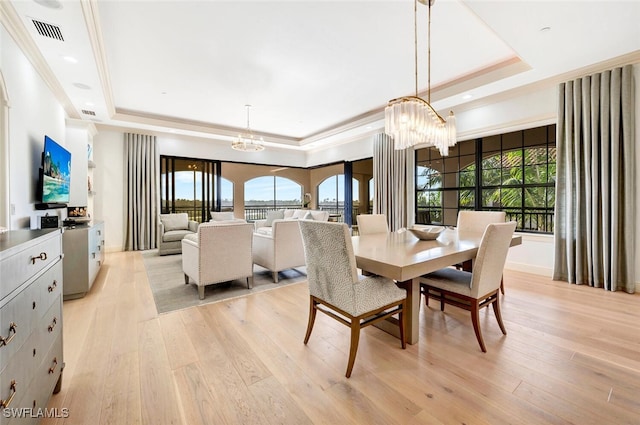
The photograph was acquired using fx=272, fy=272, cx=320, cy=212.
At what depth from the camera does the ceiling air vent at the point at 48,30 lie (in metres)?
2.30

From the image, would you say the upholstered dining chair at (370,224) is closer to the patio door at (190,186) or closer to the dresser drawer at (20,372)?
the dresser drawer at (20,372)

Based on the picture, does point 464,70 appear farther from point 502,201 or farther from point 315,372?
point 315,372

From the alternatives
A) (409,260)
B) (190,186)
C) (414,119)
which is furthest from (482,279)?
(190,186)

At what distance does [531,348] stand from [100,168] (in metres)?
7.39

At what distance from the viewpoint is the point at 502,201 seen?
4.33 m

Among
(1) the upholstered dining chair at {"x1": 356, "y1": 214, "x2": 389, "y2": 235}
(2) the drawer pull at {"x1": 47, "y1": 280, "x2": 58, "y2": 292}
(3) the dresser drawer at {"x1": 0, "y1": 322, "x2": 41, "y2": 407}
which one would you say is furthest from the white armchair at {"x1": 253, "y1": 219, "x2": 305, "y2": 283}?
(3) the dresser drawer at {"x1": 0, "y1": 322, "x2": 41, "y2": 407}

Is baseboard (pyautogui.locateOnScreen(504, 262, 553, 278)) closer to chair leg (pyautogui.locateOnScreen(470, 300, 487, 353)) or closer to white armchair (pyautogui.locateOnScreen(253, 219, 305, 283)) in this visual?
chair leg (pyautogui.locateOnScreen(470, 300, 487, 353))

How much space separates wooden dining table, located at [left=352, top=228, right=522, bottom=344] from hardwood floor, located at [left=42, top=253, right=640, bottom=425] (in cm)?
20

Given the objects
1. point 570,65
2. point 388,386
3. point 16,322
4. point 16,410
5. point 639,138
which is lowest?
point 388,386

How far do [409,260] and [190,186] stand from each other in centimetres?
647

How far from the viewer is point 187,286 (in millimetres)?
3494

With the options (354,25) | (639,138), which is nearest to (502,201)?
(639,138)

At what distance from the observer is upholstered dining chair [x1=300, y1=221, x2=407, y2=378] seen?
67.4 inches

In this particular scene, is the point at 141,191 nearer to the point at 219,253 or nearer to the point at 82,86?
the point at 82,86
